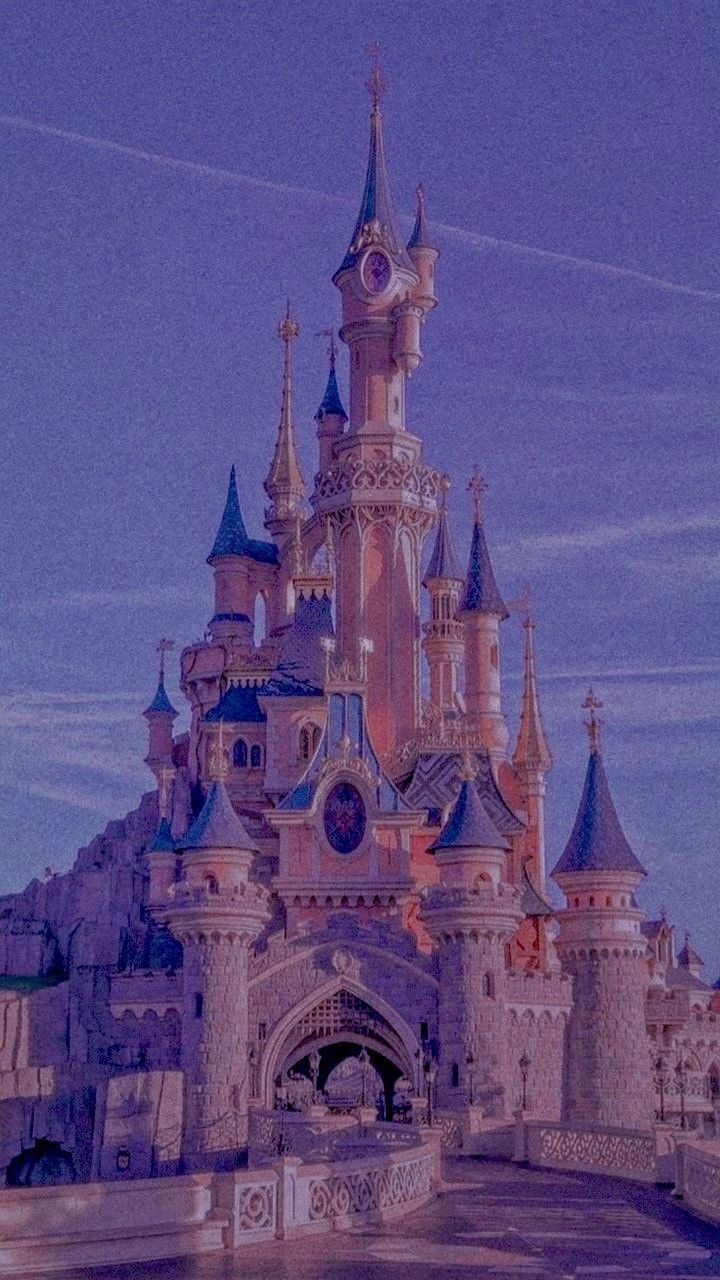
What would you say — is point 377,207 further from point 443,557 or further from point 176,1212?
point 176,1212

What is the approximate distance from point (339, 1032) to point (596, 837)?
27.4ft

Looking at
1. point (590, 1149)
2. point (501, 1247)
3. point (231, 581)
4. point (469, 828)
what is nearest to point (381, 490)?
point (231, 581)

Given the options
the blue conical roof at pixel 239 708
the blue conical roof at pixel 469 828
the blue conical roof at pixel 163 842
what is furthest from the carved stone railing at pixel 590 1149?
the blue conical roof at pixel 239 708

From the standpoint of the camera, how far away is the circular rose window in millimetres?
40656

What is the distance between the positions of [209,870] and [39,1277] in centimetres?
2546

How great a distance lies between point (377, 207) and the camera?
5128 cm

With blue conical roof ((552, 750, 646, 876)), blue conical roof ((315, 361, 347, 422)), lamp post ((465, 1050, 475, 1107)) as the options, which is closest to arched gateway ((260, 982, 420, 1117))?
lamp post ((465, 1050, 475, 1107))

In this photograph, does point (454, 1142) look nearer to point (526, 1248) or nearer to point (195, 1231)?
point (526, 1248)

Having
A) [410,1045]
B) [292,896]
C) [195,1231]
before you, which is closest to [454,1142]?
[410,1045]

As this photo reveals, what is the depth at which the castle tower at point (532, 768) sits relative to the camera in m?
48.4

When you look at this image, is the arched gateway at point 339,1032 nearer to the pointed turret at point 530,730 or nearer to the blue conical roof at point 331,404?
the pointed turret at point 530,730

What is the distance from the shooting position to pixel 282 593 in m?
56.8

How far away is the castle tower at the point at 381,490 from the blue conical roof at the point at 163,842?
6.53 metres

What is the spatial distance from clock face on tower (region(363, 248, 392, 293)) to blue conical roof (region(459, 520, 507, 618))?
27.2 feet
